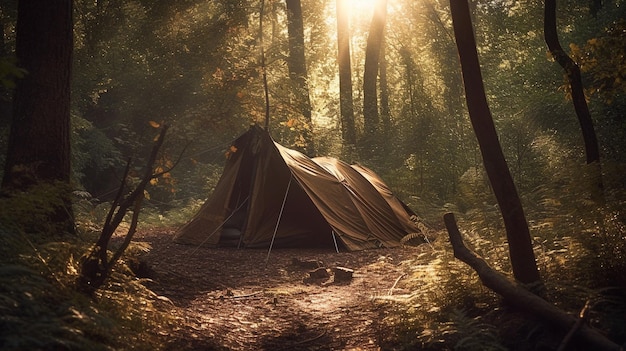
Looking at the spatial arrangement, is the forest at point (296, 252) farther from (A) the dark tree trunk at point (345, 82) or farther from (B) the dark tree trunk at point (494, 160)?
(A) the dark tree trunk at point (345, 82)

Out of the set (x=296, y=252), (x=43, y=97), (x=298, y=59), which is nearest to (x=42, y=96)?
(x=43, y=97)

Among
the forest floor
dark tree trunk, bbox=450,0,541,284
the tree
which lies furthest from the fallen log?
the tree

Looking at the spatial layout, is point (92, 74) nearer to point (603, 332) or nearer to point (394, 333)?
point (394, 333)

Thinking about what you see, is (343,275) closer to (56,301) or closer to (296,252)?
(296,252)

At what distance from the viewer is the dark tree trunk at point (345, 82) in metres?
22.5

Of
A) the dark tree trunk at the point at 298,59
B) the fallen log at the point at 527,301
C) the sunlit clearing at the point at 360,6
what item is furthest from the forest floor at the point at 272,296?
the sunlit clearing at the point at 360,6

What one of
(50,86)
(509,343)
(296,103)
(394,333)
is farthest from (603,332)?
(296,103)

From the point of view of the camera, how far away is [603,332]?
445 centimetres

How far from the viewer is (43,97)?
6715 millimetres

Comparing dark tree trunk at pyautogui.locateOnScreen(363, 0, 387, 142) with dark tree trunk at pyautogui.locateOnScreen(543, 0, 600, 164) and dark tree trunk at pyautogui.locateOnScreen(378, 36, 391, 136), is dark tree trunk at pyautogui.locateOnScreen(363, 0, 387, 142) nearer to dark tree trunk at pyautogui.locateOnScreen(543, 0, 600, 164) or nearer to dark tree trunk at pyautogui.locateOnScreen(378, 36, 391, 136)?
dark tree trunk at pyautogui.locateOnScreen(378, 36, 391, 136)

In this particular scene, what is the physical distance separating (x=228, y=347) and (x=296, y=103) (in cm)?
1128

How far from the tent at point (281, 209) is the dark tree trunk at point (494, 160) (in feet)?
20.6

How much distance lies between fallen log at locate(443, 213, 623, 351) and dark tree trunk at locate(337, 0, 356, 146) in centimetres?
1608

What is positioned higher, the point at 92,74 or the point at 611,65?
the point at 92,74
